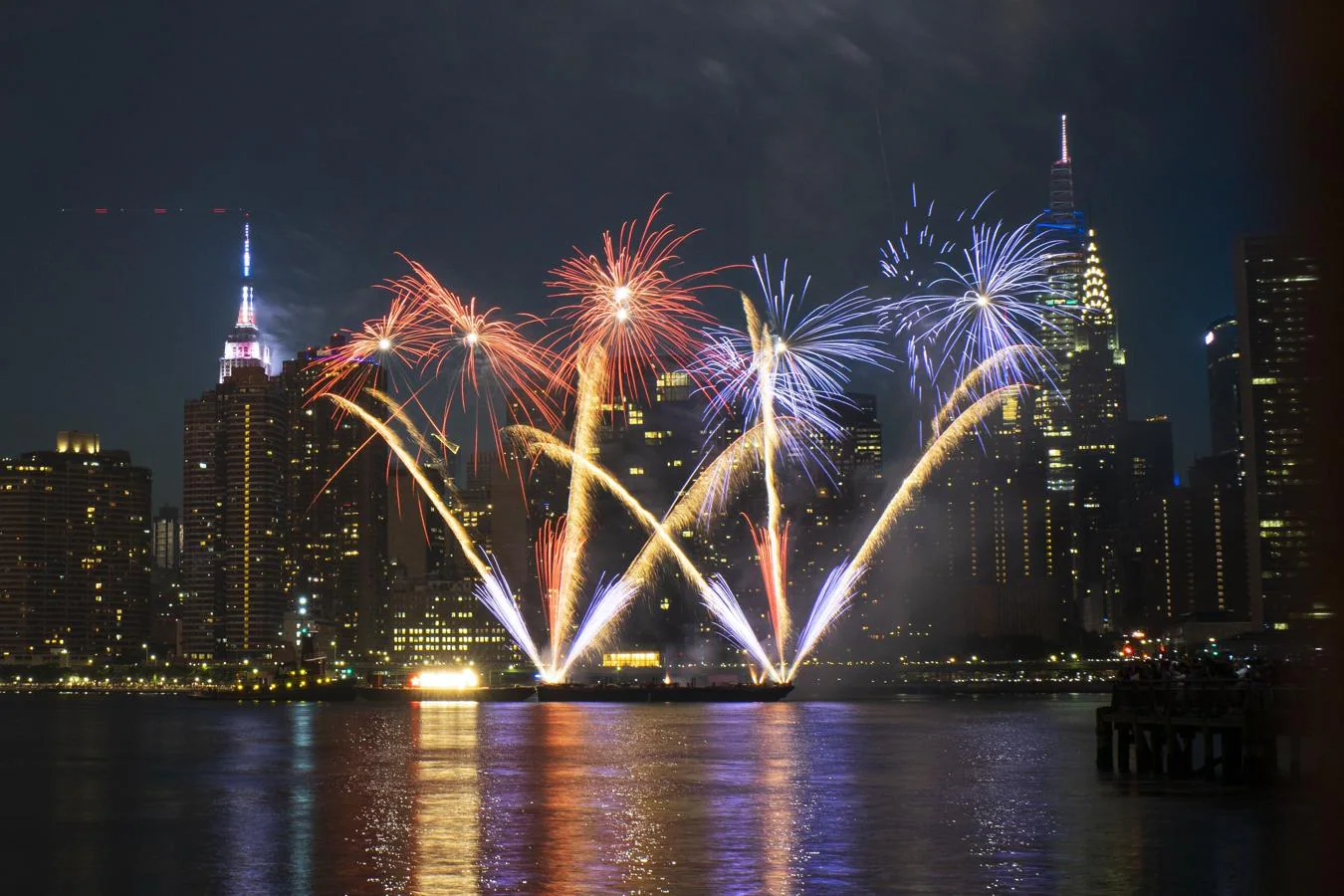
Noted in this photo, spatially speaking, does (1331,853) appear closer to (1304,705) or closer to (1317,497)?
(1304,705)

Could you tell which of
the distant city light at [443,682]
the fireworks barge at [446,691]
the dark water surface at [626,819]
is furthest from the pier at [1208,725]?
the distant city light at [443,682]

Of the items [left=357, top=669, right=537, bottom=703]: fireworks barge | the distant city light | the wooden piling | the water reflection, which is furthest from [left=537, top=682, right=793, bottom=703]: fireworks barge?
the wooden piling

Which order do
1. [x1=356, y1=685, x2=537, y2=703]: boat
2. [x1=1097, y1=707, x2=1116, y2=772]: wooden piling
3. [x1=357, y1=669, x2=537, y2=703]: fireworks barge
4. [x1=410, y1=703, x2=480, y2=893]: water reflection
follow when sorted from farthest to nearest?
[x1=357, y1=669, x2=537, y2=703]: fireworks barge < [x1=356, y1=685, x2=537, y2=703]: boat < [x1=1097, y1=707, x2=1116, y2=772]: wooden piling < [x1=410, y1=703, x2=480, y2=893]: water reflection

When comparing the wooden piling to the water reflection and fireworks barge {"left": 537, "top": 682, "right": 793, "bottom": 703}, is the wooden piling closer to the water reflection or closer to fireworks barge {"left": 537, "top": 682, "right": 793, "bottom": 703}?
the water reflection

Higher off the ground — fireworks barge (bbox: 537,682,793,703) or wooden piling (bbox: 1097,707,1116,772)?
wooden piling (bbox: 1097,707,1116,772)

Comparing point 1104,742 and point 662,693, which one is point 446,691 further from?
point 1104,742

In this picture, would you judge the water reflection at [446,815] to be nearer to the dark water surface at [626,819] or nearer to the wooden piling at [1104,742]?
the dark water surface at [626,819]
